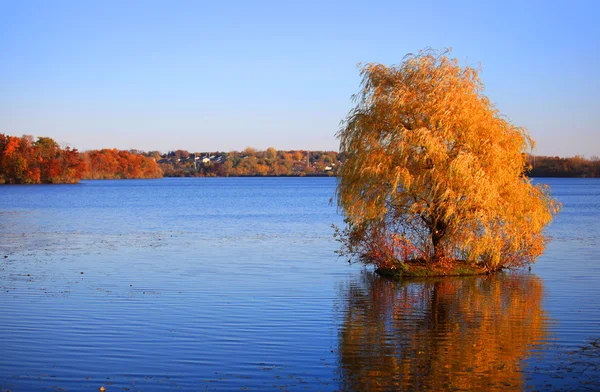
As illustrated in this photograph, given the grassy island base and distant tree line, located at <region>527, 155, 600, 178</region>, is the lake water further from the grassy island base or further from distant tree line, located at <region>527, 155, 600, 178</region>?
distant tree line, located at <region>527, 155, 600, 178</region>

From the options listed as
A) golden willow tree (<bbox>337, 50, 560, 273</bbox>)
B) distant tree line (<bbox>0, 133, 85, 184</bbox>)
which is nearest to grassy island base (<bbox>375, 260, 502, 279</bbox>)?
golden willow tree (<bbox>337, 50, 560, 273</bbox>)

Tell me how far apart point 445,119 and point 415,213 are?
126 inches

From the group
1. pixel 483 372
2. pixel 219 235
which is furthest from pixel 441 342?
pixel 219 235

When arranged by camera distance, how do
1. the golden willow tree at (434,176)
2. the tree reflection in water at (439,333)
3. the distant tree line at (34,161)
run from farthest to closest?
the distant tree line at (34,161) < the golden willow tree at (434,176) < the tree reflection in water at (439,333)

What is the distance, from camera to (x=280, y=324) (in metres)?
14.8

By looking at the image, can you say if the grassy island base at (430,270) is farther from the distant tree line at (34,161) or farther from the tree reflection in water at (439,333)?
the distant tree line at (34,161)

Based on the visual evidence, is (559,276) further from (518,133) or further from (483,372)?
(483,372)

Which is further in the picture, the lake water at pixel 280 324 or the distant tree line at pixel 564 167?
the distant tree line at pixel 564 167

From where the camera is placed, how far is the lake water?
35.6 feet

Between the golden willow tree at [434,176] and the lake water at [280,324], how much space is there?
49.6 inches

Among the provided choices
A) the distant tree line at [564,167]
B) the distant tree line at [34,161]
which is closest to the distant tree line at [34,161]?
the distant tree line at [34,161]

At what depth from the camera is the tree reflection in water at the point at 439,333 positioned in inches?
424

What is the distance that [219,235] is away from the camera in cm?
3622

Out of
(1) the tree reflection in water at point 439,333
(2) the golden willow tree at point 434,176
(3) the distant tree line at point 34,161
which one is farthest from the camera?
(3) the distant tree line at point 34,161
